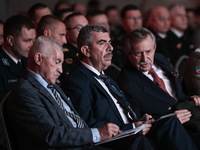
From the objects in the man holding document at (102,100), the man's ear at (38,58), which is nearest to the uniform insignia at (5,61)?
the man holding document at (102,100)

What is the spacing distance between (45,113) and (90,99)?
527 mm

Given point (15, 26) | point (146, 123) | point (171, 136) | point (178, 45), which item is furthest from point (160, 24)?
point (171, 136)

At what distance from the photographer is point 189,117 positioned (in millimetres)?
2590

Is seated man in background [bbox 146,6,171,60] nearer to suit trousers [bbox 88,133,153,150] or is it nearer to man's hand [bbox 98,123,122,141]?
suit trousers [bbox 88,133,153,150]

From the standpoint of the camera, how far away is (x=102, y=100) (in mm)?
2273

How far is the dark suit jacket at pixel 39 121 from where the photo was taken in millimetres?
1744

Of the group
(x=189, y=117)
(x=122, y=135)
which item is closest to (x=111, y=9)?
(x=189, y=117)

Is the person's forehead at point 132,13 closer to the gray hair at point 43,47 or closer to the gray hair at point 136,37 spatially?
the gray hair at point 136,37

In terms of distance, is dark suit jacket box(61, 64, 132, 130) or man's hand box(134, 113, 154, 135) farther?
man's hand box(134, 113, 154, 135)

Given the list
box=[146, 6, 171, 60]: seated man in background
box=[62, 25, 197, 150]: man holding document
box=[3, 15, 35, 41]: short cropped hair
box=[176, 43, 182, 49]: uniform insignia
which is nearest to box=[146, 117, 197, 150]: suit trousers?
box=[62, 25, 197, 150]: man holding document

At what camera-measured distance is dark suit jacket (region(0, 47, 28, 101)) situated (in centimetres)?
277

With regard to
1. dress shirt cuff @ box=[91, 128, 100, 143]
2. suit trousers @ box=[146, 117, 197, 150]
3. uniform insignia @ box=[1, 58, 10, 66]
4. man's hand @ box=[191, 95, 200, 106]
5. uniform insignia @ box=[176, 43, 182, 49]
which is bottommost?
suit trousers @ box=[146, 117, 197, 150]

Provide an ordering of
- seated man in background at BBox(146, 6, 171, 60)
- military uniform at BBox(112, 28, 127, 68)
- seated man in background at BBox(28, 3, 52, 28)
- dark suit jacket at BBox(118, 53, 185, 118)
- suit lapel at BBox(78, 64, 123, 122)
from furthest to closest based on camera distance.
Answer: seated man in background at BBox(146, 6, 171, 60)
seated man in background at BBox(28, 3, 52, 28)
military uniform at BBox(112, 28, 127, 68)
dark suit jacket at BBox(118, 53, 185, 118)
suit lapel at BBox(78, 64, 123, 122)

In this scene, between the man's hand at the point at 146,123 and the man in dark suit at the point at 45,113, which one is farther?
the man's hand at the point at 146,123
